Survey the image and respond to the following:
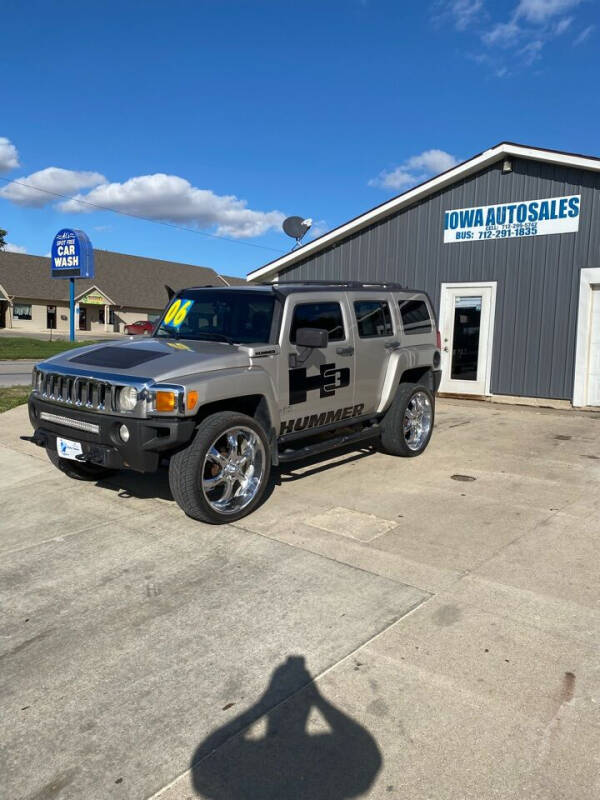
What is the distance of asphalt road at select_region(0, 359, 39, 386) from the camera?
15.7 m

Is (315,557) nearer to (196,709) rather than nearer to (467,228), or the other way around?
(196,709)

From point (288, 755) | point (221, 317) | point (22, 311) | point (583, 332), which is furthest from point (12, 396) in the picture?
point (22, 311)

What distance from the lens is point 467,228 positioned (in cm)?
1244

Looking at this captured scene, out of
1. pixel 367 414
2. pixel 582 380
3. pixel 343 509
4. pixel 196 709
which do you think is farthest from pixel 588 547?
pixel 582 380

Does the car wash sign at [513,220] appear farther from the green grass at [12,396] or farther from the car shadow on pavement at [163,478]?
the green grass at [12,396]

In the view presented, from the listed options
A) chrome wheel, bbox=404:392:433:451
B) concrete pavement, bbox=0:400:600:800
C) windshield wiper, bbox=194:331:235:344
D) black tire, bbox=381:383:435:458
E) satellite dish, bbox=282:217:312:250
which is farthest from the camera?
satellite dish, bbox=282:217:312:250

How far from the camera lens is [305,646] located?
3.19 meters

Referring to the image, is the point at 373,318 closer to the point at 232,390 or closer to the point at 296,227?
the point at 232,390

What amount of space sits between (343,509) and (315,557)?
111 cm

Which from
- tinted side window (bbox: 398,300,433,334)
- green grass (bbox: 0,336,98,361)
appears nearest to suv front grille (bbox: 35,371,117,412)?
tinted side window (bbox: 398,300,433,334)

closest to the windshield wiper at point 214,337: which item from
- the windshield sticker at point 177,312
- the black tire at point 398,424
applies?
the windshield sticker at point 177,312

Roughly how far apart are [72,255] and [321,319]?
2813cm

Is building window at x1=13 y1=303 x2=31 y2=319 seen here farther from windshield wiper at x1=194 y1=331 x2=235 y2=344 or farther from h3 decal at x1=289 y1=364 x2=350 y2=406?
h3 decal at x1=289 y1=364 x2=350 y2=406

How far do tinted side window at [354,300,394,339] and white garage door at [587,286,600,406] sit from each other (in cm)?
576
